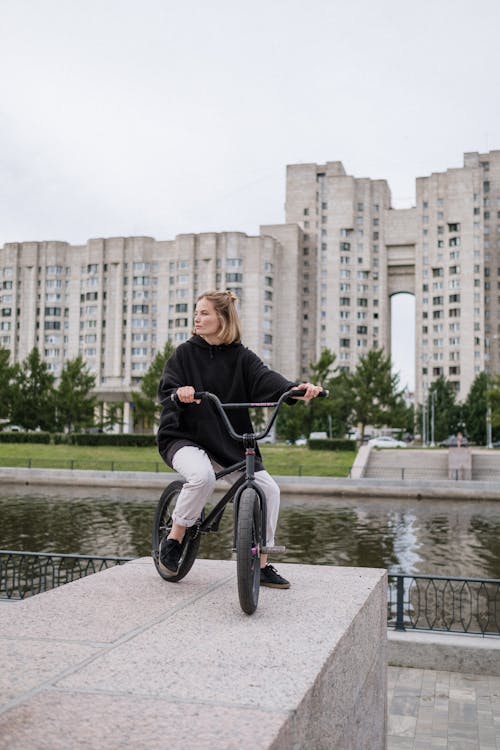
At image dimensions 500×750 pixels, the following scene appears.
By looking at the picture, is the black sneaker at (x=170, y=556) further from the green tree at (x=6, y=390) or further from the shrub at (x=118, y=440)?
the green tree at (x=6, y=390)

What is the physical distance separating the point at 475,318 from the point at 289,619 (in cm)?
10675

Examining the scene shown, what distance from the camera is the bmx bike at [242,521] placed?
13.3ft

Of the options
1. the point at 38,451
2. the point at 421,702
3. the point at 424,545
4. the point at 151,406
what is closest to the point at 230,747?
the point at 421,702

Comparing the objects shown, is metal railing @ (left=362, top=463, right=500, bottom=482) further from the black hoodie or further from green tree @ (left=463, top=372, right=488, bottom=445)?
green tree @ (left=463, top=372, right=488, bottom=445)

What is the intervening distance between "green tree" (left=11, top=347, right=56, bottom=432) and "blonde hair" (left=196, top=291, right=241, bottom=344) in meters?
56.0

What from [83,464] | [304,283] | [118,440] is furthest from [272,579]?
[304,283]

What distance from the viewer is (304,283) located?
4434 inches

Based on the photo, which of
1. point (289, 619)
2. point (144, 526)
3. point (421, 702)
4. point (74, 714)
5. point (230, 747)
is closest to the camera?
point (230, 747)

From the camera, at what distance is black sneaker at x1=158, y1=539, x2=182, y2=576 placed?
483cm

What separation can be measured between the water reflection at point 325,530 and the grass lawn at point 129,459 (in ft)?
20.3

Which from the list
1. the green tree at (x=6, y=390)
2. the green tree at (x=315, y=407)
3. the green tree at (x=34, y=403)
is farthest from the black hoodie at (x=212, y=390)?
the green tree at (x=6, y=390)

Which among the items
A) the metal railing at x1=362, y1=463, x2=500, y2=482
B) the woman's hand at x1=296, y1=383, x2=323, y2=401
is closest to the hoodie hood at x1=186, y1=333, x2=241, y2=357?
the woman's hand at x1=296, y1=383, x2=323, y2=401

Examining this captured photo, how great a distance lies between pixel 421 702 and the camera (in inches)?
256

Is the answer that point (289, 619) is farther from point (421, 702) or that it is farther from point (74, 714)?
point (421, 702)
